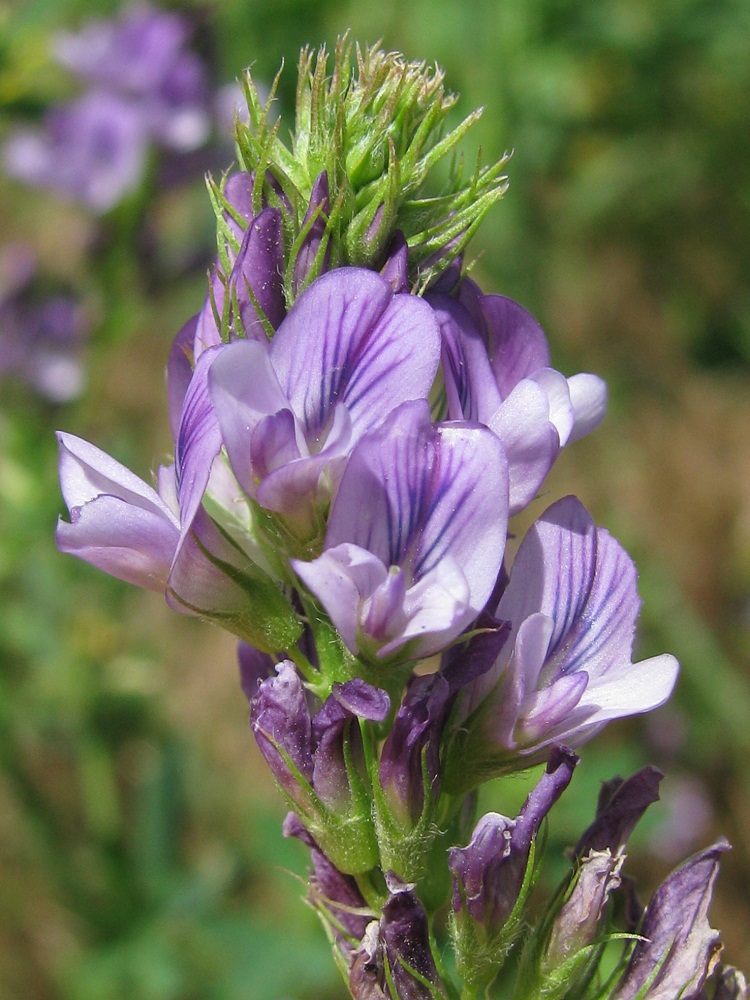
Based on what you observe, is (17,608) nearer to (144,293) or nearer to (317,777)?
(144,293)

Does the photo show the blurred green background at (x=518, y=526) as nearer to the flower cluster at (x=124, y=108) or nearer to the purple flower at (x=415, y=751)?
the flower cluster at (x=124, y=108)

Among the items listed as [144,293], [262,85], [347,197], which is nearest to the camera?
[347,197]

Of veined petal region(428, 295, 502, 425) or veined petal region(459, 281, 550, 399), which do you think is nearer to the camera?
veined petal region(428, 295, 502, 425)

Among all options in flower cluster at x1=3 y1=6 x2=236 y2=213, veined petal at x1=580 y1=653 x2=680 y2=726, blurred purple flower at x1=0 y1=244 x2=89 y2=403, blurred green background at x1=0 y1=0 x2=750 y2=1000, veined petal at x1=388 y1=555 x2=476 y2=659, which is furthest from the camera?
flower cluster at x1=3 y1=6 x2=236 y2=213

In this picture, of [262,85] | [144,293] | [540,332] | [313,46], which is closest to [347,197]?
[540,332]

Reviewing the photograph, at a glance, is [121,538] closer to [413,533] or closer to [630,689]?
[413,533]

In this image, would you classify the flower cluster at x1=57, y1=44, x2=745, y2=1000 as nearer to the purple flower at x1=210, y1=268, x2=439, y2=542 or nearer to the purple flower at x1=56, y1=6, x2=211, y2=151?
the purple flower at x1=210, y1=268, x2=439, y2=542

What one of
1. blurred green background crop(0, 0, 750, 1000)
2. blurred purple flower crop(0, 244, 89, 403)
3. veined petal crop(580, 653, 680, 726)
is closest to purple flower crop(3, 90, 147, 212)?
blurred green background crop(0, 0, 750, 1000)
